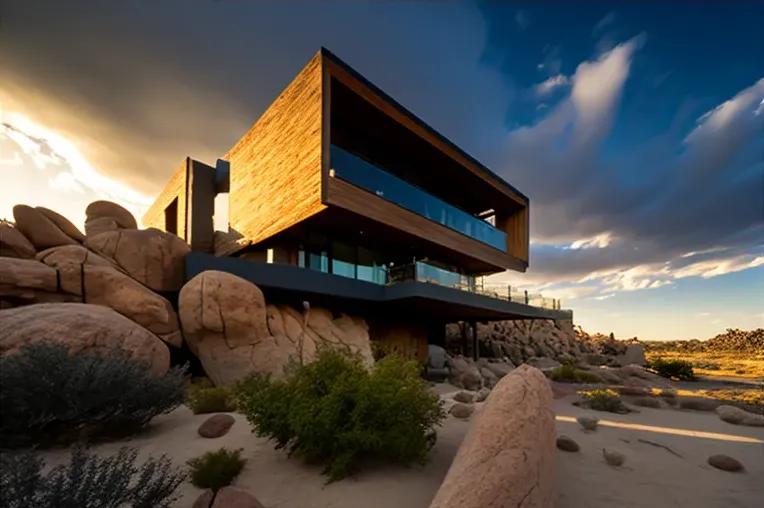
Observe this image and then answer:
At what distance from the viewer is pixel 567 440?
6.33 metres

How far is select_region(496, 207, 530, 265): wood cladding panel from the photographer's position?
27.7 metres

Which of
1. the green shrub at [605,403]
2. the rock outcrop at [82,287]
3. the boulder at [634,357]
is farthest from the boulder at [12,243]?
the boulder at [634,357]

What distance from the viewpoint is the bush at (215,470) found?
4266 mm

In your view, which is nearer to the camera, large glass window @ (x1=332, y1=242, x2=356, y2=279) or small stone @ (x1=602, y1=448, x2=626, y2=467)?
small stone @ (x1=602, y1=448, x2=626, y2=467)

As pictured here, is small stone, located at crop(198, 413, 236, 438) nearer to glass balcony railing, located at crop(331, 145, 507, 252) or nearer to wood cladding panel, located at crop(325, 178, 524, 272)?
wood cladding panel, located at crop(325, 178, 524, 272)

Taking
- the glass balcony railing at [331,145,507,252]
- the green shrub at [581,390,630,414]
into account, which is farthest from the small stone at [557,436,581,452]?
the glass balcony railing at [331,145,507,252]

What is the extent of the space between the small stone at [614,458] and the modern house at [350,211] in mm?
9675

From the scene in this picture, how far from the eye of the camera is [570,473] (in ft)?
17.3

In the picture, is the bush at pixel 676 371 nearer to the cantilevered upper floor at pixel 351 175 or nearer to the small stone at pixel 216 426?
the cantilevered upper floor at pixel 351 175

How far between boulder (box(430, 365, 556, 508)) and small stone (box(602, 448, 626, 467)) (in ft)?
6.18

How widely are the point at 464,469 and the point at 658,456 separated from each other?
5028 millimetres

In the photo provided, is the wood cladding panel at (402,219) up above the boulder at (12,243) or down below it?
above

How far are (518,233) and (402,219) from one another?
582 inches

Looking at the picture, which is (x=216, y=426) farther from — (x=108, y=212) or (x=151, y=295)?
(x=108, y=212)
